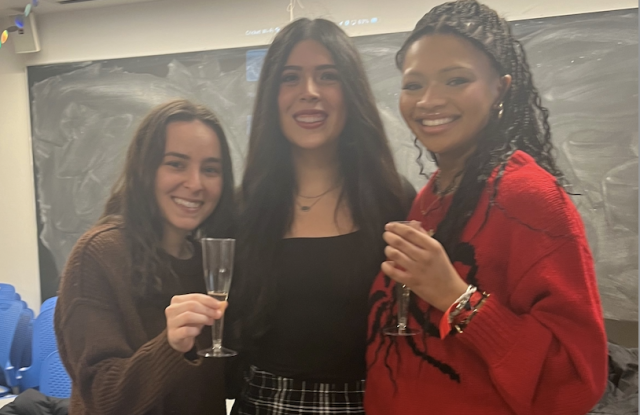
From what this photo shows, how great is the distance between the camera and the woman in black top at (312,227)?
4.38 ft

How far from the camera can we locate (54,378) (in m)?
1.72

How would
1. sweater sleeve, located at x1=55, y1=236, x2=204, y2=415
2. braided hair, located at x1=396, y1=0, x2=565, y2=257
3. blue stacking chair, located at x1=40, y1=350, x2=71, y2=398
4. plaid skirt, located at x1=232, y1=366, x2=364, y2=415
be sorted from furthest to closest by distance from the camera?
blue stacking chair, located at x1=40, y1=350, x2=71, y2=398
sweater sleeve, located at x1=55, y1=236, x2=204, y2=415
plaid skirt, located at x1=232, y1=366, x2=364, y2=415
braided hair, located at x1=396, y1=0, x2=565, y2=257

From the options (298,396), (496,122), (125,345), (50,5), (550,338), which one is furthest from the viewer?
(50,5)

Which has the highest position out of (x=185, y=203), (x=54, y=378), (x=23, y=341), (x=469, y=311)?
(x=185, y=203)

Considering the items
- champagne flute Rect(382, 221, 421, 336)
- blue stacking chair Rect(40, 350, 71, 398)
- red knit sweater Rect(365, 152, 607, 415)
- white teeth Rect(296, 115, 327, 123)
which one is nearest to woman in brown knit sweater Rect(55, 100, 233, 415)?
blue stacking chair Rect(40, 350, 71, 398)

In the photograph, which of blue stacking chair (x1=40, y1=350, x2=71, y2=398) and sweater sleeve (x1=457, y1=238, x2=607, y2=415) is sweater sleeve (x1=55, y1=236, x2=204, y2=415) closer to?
blue stacking chair (x1=40, y1=350, x2=71, y2=398)

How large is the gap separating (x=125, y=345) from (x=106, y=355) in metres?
0.07

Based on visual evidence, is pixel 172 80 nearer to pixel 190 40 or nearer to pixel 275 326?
pixel 190 40

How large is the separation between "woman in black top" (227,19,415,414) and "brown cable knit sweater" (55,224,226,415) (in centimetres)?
15

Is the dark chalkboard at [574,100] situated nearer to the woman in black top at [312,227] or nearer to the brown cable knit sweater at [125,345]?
the woman in black top at [312,227]

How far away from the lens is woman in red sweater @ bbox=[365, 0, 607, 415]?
1117 mm

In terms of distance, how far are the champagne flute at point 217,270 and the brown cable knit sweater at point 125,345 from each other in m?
0.04

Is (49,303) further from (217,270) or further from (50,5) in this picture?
(50,5)

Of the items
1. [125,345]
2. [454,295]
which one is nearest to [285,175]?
[454,295]
